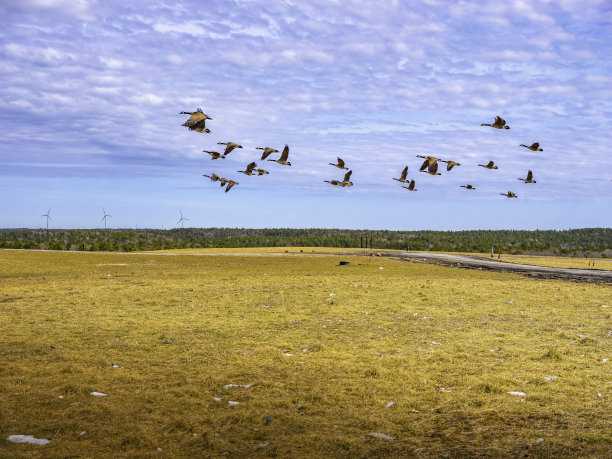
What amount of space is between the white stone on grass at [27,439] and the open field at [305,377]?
0.12 metres

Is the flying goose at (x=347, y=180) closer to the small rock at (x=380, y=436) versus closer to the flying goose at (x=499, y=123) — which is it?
the flying goose at (x=499, y=123)

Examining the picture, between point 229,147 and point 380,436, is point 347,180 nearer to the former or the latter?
point 229,147

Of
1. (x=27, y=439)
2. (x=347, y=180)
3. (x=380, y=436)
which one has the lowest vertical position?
(x=27, y=439)

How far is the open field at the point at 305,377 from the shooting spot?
746cm

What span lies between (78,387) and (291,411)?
13.0 feet

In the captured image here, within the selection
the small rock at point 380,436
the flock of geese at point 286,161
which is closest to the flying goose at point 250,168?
the flock of geese at point 286,161

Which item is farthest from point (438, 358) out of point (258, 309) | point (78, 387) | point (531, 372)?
point (258, 309)

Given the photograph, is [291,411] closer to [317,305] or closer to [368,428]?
[368,428]

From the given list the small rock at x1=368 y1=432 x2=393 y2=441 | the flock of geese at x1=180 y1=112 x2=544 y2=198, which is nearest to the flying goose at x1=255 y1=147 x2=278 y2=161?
the flock of geese at x1=180 y1=112 x2=544 y2=198

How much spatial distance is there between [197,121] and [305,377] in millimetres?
5385

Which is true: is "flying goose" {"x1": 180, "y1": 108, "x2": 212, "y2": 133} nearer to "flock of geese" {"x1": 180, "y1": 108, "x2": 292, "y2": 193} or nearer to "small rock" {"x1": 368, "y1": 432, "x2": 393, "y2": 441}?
"flock of geese" {"x1": 180, "y1": 108, "x2": 292, "y2": 193}

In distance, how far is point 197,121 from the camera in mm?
10203

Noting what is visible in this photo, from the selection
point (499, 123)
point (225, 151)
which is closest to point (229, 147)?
point (225, 151)

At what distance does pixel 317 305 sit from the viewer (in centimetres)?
2044
